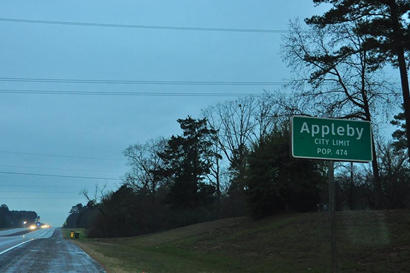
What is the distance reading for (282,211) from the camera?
107 ft

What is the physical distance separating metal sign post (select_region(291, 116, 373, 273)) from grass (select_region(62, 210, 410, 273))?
8.90 m

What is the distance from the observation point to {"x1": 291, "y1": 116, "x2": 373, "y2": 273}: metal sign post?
6.50 meters

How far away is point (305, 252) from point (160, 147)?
58.9 m

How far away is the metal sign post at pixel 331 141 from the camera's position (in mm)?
6500

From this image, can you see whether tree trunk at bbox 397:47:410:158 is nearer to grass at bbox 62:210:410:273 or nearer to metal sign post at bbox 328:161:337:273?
grass at bbox 62:210:410:273

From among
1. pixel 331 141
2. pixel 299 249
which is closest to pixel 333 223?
pixel 331 141

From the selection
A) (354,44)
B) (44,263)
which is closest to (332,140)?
(44,263)

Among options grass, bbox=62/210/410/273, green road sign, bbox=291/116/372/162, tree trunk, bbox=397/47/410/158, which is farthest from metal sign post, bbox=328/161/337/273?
tree trunk, bbox=397/47/410/158

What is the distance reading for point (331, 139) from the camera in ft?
21.8

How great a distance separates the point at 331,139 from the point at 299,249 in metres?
14.3

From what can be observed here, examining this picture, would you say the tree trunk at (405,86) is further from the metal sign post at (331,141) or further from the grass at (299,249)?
the metal sign post at (331,141)

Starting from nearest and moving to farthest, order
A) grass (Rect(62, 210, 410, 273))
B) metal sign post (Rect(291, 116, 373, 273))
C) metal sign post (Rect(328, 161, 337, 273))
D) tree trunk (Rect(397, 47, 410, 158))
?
metal sign post (Rect(328, 161, 337, 273)) → metal sign post (Rect(291, 116, 373, 273)) → grass (Rect(62, 210, 410, 273)) → tree trunk (Rect(397, 47, 410, 158))

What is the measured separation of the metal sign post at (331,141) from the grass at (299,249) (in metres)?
8.90

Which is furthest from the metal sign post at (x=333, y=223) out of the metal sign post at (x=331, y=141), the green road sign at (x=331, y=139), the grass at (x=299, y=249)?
the grass at (x=299, y=249)
